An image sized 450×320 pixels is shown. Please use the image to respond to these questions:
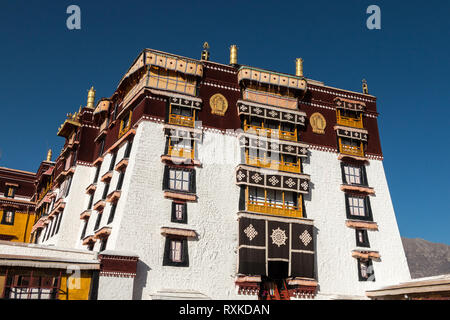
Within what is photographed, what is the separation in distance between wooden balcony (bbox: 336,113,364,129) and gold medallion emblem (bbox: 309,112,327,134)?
1259 millimetres

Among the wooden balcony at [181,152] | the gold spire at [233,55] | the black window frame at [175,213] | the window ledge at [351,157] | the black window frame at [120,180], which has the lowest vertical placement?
the black window frame at [175,213]

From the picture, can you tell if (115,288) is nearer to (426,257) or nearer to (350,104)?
(350,104)

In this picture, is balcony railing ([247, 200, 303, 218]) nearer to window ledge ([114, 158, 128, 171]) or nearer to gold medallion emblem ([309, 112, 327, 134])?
gold medallion emblem ([309, 112, 327, 134])

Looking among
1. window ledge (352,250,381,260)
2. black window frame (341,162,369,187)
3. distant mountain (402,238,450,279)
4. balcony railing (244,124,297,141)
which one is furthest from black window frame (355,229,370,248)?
distant mountain (402,238,450,279)

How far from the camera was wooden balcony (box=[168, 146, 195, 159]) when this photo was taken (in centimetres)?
2566

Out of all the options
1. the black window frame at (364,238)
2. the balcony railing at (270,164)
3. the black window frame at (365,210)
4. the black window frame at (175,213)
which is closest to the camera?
the black window frame at (175,213)

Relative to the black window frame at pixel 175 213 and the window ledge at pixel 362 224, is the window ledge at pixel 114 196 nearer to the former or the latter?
the black window frame at pixel 175 213

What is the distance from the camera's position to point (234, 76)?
2906 cm

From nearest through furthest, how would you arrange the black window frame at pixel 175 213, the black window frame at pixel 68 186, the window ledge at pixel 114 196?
the black window frame at pixel 175 213 < the window ledge at pixel 114 196 < the black window frame at pixel 68 186

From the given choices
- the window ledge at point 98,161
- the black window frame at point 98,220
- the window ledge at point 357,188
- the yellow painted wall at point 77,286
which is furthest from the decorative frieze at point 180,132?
the window ledge at point 357,188

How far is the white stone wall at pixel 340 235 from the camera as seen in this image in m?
26.3

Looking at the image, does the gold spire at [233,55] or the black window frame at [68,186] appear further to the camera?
the black window frame at [68,186]

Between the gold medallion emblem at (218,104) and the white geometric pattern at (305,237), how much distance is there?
28.7 feet
